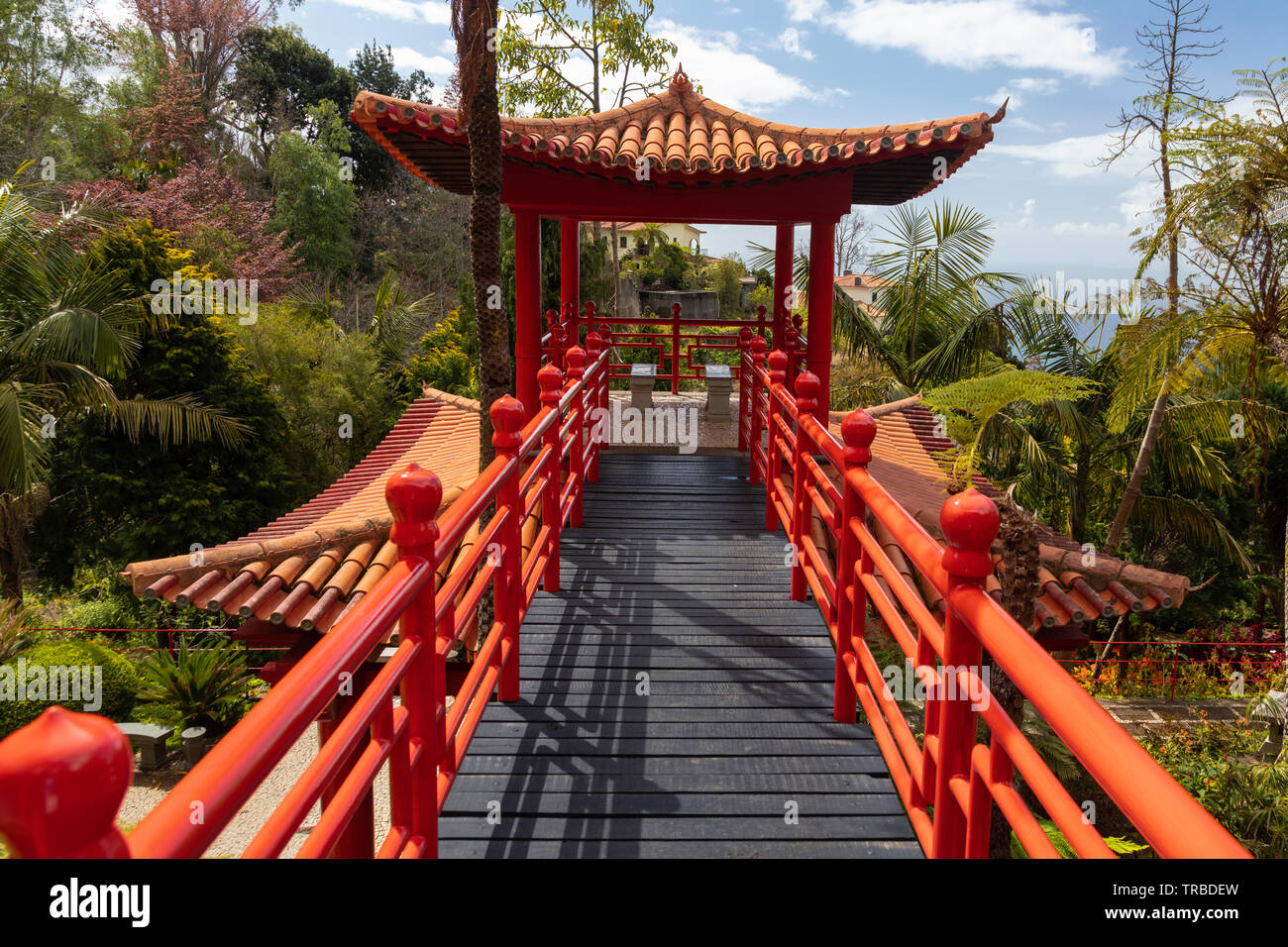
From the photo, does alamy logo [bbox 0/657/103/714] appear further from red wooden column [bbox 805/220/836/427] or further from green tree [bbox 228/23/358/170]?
green tree [bbox 228/23/358/170]

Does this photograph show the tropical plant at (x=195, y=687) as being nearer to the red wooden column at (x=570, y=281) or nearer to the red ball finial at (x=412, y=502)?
the red wooden column at (x=570, y=281)

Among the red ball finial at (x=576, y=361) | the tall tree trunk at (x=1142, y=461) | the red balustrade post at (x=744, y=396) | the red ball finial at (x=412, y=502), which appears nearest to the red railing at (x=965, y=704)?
the red ball finial at (x=412, y=502)

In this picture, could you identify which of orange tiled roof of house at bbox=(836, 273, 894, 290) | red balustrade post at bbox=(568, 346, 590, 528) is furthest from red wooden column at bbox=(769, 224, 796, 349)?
orange tiled roof of house at bbox=(836, 273, 894, 290)

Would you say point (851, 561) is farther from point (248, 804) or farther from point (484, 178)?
point (248, 804)

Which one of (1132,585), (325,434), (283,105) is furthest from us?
(283,105)

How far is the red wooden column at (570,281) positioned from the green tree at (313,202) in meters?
22.2

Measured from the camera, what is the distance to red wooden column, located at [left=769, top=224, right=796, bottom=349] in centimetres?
905

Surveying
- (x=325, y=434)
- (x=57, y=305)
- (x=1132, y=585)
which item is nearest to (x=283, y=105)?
(x=325, y=434)

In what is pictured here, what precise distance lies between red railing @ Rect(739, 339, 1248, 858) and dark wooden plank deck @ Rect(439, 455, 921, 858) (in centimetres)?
27

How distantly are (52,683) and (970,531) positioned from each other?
13955mm
